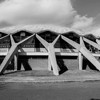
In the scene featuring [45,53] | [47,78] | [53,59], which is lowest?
[47,78]

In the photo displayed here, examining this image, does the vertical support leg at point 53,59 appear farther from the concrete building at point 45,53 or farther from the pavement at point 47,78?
the pavement at point 47,78

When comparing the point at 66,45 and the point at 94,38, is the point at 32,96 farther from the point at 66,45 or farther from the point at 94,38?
the point at 94,38

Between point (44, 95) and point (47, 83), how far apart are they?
3.47 meters

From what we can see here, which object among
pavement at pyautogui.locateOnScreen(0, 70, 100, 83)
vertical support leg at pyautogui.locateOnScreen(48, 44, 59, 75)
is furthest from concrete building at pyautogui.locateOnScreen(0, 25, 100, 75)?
pavement at pyautogui.locateOnScreen(0, 70, 100, 83)

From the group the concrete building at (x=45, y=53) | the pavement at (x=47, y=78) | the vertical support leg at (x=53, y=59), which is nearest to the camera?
the pavement at (x=47, y=78)

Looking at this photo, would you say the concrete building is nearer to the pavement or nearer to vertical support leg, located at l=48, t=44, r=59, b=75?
vertical support leg, located at l=48, t=44, r=59, b=75

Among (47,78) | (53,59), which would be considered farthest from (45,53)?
(47,78)

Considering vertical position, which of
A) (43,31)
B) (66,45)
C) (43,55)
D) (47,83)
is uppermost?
(43,31)

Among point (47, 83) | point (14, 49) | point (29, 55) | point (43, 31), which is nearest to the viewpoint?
point (47, 83)

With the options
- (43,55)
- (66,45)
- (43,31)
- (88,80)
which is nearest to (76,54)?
(66,45)

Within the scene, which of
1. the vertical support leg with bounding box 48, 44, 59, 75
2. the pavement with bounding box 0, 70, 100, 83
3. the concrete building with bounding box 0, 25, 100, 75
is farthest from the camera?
the concrete building with bounding box 0, 25, 100, 75

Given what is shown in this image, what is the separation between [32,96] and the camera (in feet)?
28.4

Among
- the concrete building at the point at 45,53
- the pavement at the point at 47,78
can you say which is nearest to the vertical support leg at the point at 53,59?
the concrete building at the point at 45,53

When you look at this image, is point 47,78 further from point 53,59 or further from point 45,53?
point 45,53
